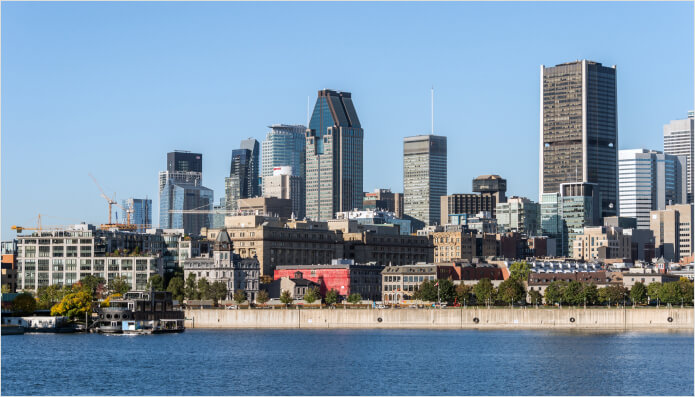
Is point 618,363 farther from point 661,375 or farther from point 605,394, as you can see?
point 605,394

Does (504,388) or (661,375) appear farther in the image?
(661,375)

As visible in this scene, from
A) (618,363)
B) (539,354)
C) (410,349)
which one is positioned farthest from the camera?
(410,349)

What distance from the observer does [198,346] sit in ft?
→ 604

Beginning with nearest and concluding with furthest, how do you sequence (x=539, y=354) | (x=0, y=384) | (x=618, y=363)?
(x=0, y=384)
(x=618, y=363)
(x=539, y=354)

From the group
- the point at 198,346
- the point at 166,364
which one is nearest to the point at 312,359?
the point at 166,364

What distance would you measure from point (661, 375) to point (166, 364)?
176 feet

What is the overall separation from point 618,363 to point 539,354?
1388cm

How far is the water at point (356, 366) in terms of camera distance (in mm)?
127938

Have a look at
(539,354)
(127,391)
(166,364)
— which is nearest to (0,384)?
(127,391)

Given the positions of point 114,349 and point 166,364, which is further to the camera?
point 114,349

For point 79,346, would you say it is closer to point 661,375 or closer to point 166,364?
point 166,364

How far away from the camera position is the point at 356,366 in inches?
5901

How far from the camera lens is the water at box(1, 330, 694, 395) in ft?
420

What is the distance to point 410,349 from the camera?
175625 mm
